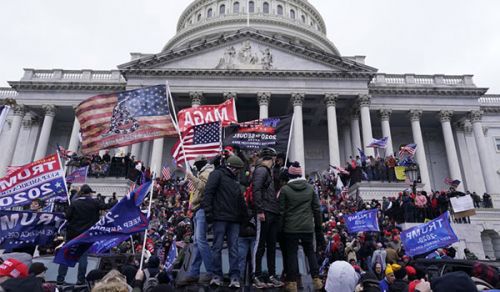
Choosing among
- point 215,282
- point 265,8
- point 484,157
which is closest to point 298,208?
point 215,282

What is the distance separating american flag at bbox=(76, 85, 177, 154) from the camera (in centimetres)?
1020

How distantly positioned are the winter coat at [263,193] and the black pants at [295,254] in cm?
53

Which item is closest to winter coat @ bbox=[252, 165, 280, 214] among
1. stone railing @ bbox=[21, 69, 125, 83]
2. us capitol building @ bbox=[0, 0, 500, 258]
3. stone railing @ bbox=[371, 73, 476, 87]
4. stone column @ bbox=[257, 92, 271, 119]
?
us capitol building @ bbox=[0, 0, 500, 258]

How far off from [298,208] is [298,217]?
0.17m

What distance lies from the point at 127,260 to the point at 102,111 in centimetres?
467

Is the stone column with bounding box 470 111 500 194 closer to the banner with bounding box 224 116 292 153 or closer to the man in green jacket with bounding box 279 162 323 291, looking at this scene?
the banner with bounding box 224 116 292 153

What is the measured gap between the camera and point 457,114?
36.2 metres

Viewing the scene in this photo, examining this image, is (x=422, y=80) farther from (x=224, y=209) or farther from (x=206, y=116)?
(x=224, y=209)

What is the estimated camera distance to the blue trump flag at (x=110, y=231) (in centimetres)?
622

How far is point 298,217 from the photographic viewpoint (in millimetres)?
6441

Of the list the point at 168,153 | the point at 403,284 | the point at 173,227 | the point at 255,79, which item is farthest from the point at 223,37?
the point at 403,284

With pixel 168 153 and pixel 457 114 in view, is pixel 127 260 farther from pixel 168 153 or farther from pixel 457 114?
pixel 457 114

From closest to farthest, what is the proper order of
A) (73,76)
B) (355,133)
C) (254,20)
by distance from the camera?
(355,133), (73,76), (254,20)

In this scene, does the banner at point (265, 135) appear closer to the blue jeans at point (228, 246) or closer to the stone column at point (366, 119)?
the blue jeans at point (228, 246)
